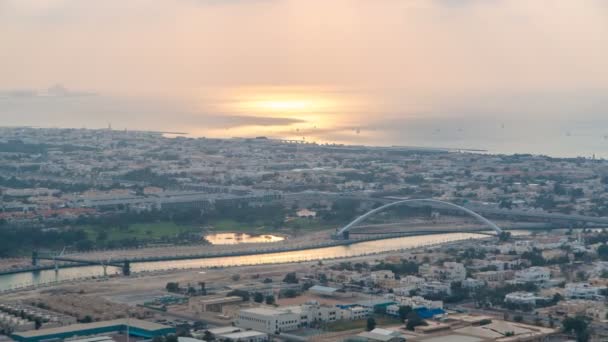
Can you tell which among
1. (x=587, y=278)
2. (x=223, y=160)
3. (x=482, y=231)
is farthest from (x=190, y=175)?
A: (x=587, y=278)

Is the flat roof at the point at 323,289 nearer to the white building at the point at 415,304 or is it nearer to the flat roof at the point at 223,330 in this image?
the white building at the point at 415,304

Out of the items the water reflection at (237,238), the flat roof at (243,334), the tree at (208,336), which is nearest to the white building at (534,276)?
the flat roof at (243,334)

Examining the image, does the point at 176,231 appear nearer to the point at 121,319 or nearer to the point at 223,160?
the point at 121,319

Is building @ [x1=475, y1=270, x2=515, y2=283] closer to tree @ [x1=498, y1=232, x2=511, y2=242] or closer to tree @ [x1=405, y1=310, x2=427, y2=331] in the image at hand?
tree @ [x1=405, y1=310, x2=427, y2=331]

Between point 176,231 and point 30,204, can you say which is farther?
point 30,204

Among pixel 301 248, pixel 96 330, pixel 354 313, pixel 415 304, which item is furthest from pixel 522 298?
pixel 301 248
